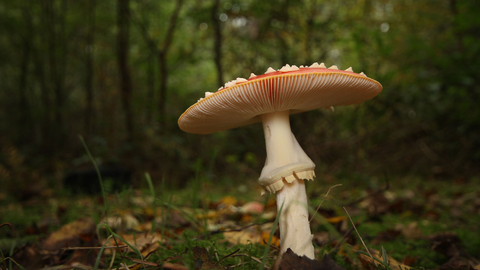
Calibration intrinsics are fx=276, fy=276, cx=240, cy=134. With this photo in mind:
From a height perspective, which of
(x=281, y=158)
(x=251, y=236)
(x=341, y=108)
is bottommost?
(x=251, y=236)

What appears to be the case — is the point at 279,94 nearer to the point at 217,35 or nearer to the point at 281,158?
the point at 281,158

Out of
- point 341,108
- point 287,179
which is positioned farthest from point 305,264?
point 341,108

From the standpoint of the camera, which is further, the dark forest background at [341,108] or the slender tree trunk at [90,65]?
the slender tree trunk at [90,65]

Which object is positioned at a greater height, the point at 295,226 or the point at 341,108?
the point at 341,108

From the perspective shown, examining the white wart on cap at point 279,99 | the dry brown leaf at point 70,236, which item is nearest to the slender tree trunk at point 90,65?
the dry brown leaf at point 70,236

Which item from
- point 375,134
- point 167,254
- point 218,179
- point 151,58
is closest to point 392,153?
point 375,134

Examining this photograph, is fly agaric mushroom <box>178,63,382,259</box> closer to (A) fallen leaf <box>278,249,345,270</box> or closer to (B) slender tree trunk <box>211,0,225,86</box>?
(A) fallen leaf <box>278,249,345,270</box>

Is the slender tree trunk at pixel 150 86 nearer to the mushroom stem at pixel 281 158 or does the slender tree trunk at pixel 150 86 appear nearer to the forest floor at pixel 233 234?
the forest floor at pixel 233 234
